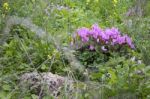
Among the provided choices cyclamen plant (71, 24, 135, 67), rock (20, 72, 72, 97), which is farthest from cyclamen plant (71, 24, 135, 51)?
rock (20, 72, 72, 97)

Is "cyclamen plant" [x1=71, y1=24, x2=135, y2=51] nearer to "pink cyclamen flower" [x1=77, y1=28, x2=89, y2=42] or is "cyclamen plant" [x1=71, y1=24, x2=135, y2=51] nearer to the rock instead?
"pink cyclamen flower" [x1=77, y1=28, x2=89, y2=42]

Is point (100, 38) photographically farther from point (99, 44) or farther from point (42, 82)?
point (42, 82)

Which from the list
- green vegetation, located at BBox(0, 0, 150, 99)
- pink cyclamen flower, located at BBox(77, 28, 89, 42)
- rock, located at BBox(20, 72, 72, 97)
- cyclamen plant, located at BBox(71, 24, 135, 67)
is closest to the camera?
green vegetation, located at BBox(0, 0, 150, 99)

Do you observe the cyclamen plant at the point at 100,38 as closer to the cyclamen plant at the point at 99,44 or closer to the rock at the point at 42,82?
the cyclamen plant at the point at 99,44

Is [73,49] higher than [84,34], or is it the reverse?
[84,34]

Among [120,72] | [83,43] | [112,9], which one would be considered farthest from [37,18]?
[112,9]

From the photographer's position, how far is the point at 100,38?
4.17 m

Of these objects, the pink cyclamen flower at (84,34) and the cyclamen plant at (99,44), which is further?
the pink cyclamen flower at (84,34)

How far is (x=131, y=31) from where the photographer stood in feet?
14.5

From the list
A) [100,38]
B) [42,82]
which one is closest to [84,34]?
[100,38]

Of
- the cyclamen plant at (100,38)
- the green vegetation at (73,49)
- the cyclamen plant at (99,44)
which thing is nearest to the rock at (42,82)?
the green vegetation at (73,49)

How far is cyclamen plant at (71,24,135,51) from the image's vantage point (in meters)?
4.13

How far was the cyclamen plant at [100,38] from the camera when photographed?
413 cm

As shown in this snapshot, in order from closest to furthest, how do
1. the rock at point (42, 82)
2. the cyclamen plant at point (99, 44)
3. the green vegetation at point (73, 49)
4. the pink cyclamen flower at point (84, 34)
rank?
1. the green vegetation at point (73, 49)
2. the rock at point (42, 82)
3. the cyclamen plant at point (99, 44)
4. the pink cyclamen flower at point (84, 34)
